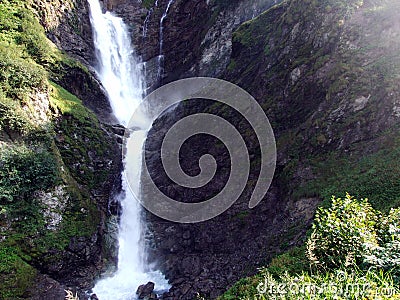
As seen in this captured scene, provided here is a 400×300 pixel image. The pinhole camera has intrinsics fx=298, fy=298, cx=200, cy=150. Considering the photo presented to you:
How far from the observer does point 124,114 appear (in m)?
27.8

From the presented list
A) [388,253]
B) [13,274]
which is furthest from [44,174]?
[388,253]

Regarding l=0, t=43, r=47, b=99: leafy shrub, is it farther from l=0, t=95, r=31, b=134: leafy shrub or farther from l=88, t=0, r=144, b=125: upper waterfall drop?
l=88, t=0, r=144, b=125: upper waterfall drop

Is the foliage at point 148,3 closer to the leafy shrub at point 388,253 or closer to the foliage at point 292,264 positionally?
the foliage at point 292,264

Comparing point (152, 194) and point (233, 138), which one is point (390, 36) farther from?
point (152, 194)

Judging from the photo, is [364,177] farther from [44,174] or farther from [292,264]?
[44,174]

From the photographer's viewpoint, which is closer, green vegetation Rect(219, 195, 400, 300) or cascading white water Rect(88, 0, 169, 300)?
green vegetation Rect(219, 195, 400, 300)

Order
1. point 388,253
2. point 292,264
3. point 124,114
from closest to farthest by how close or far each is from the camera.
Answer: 1. point 388,253
2. point 292,264
3. point 124,114

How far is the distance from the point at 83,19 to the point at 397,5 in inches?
1050

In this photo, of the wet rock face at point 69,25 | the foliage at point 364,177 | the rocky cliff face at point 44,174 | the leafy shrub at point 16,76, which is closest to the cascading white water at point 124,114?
the wet rock face at point 69,25

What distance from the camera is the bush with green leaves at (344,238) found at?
16.2 feet

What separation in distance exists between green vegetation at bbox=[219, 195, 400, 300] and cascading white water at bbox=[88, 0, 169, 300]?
34.5ft

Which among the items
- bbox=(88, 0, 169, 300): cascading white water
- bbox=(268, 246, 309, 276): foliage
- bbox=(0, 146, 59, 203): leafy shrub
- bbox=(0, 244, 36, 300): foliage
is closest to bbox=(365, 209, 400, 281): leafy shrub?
bbox=(268, 246, 309, 276): foliage

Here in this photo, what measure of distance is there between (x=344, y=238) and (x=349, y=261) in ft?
1.43

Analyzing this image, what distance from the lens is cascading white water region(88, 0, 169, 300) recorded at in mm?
14669
